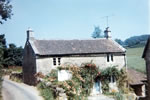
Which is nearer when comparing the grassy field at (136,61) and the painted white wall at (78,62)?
the painted white wall at (78,62)

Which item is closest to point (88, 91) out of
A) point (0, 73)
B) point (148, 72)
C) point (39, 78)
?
point (39, 78)

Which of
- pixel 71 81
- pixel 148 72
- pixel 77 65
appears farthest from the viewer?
pixel 77 65

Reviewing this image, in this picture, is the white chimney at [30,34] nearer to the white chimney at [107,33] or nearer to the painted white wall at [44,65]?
the painted white wall at [44,65]

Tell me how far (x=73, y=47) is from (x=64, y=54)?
2.43 meters

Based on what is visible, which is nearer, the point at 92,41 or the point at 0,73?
the point at 0,73

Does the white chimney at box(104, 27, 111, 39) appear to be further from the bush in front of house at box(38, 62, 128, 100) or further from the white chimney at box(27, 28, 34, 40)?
the white chimney at box(27, 28, 34, 40)

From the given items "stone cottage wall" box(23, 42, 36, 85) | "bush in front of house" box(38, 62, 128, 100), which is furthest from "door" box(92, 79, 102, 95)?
"stone cottage wall" box(23, 42, 36, 85)

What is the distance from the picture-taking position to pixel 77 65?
26.3m

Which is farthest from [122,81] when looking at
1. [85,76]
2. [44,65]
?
[44,65]

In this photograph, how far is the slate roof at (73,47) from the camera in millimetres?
25859

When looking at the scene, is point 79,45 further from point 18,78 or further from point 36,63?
point 18,78

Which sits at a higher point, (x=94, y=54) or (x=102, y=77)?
(x=94, y=54)

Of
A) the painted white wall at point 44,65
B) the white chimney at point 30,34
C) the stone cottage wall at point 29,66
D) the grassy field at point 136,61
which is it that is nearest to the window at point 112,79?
the grassy field at point 136,61

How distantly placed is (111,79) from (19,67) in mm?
24330
